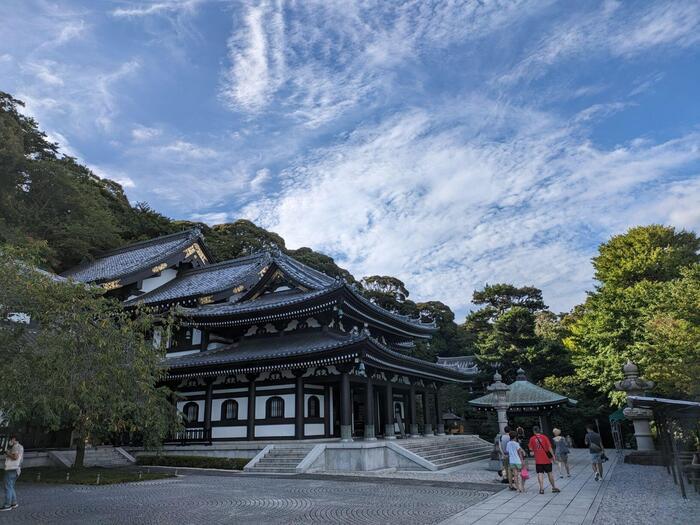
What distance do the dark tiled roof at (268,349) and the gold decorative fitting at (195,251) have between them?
34.8 ft

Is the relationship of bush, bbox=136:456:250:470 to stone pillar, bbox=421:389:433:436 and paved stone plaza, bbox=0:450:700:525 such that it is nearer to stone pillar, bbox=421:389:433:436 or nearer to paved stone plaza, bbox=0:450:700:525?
paved stone plaza, bbox=0:450:700:525

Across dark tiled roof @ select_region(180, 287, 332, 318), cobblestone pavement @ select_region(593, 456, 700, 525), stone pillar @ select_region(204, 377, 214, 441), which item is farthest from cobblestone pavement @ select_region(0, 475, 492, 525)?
dark tiled roof @ select_region(180, 287, 332, 318)

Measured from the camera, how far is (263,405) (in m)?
22.7

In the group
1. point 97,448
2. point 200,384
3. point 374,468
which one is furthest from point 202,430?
point 374,468

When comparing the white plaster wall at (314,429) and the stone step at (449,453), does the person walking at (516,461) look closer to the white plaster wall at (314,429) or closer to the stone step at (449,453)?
the stone step at (449,453)

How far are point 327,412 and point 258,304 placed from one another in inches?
266

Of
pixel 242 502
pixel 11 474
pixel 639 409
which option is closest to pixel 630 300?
pixel 639 409

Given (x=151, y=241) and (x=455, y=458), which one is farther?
(x=151, y=241)

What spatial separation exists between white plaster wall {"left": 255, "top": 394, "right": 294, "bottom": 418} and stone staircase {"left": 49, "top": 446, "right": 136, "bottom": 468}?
6747mm

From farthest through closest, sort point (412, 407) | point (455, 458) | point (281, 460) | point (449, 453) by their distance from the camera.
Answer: point (412, 407)
point (449, 453)
point (455, 458)
point (281, 460)

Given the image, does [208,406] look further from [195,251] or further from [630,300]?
[630,300]

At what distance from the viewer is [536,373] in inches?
1618

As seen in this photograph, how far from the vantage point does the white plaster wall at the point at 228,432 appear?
22797mm

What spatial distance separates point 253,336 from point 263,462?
7640mm
